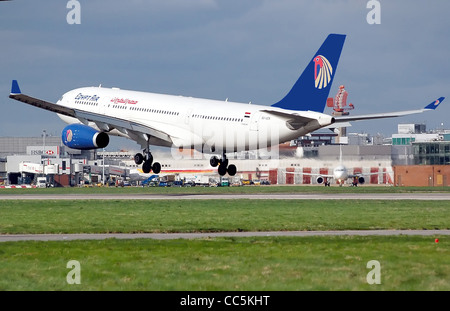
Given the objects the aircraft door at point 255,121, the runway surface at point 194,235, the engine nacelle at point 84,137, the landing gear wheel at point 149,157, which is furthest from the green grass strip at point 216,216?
the landing gear wheel at point 149,157

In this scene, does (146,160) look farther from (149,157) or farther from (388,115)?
(388,115)

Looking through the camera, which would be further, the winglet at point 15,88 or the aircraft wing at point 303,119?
the winglet at point 15,88

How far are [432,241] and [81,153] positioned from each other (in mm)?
157694

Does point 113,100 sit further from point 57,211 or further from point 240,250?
point 240,250

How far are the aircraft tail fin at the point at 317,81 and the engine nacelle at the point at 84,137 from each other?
14.1 metres

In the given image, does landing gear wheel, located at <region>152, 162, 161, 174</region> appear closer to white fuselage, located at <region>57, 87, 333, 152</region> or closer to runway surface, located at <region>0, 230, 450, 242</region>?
white fuselage, located at <region>57, 87, 333, 152</region>

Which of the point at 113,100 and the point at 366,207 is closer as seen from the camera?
the point at 366,207

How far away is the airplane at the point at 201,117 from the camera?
6106cm

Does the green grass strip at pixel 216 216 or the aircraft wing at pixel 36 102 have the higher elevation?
the aircraft wing at pixel 36 102

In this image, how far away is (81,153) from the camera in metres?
184

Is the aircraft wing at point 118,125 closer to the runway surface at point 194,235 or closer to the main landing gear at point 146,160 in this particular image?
the main landing gear at point 146,160
